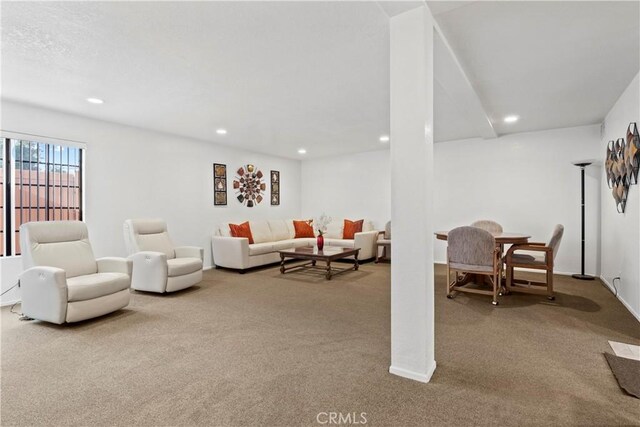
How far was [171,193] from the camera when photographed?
5547 millimetres

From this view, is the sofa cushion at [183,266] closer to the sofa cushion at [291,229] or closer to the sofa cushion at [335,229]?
the sofa cushion at [291,229]

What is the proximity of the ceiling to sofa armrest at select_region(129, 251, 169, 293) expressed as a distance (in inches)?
73.8

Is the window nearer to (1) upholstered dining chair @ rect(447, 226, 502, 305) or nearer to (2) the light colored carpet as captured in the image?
(2) the light colored carpet

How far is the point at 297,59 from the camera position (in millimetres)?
2807

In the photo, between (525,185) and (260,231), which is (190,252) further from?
(525,185)

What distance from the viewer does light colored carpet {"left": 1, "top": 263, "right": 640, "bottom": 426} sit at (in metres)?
1.74

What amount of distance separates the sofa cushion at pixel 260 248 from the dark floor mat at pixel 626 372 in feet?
15.4

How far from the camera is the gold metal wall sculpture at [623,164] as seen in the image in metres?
3.19

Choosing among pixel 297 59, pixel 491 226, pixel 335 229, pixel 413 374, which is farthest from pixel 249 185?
pixel 413 374

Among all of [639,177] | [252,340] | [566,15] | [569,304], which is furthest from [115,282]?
[639,177]

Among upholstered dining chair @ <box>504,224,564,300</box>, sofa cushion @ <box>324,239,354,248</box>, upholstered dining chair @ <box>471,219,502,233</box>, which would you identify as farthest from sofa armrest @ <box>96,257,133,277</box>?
upholstered dining chair @ <box>471,219,502,233</box>

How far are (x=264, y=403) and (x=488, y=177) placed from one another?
554 cm

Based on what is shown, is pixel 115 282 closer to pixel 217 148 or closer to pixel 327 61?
pixel 327 61

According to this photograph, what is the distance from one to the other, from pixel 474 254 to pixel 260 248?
3.57m
